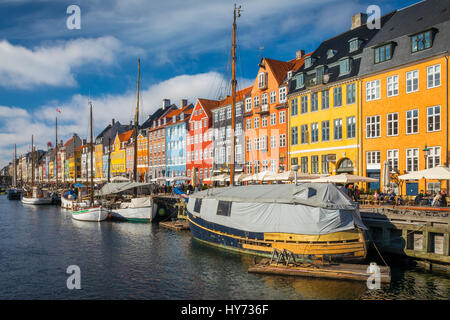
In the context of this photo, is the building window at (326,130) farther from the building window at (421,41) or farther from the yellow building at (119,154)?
the yellow building at (119,154)

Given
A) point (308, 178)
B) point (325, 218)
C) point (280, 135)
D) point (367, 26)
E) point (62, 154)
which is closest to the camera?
point (325, 218)

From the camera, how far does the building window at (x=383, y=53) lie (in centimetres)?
3591

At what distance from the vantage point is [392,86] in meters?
35.5

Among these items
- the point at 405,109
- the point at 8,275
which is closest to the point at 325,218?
the point at 8,275

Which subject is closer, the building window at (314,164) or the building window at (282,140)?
the building window at (314,164)

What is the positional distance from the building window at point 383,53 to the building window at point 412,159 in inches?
353

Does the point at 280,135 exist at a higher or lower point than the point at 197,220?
higher

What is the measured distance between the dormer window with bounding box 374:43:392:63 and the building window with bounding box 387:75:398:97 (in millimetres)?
2046

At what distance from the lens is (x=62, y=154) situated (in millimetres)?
157875

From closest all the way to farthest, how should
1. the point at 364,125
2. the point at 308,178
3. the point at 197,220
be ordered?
the point at 197,220 < the point at 308,178 < the point at 364,125

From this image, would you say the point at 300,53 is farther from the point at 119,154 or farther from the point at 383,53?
the point at 119,154

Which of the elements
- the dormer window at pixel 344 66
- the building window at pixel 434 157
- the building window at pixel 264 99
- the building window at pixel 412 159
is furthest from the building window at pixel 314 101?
the building window at pixel 434 157
